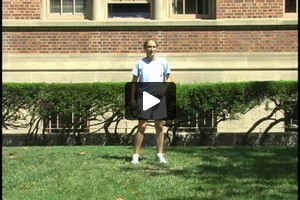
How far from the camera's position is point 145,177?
252 inches

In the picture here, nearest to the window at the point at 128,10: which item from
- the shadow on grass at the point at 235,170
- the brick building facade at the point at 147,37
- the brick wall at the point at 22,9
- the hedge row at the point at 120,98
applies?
the brick building facade at the point at 147,37

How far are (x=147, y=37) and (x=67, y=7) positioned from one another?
87.1 inches

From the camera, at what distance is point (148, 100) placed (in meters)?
7.14

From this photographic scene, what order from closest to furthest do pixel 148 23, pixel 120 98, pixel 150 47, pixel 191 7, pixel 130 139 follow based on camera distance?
pixel 150 47 < pixel 120 98 < pixel 130 139 < pixel 148 23 < pixel 191 7

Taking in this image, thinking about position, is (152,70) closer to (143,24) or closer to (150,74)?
(150,74)

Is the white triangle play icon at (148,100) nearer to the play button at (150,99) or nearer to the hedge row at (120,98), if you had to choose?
the play button at (150,99)

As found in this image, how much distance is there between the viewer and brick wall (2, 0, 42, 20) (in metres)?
12.9

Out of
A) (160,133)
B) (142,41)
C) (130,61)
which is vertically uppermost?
(142,41)

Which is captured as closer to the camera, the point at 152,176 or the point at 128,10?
the point at 152,176

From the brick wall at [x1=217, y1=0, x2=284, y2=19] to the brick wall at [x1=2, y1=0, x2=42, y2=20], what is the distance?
4.40 m

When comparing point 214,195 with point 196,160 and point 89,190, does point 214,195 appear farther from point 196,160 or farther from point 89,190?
point 196,160

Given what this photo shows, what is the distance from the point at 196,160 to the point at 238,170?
0.91m

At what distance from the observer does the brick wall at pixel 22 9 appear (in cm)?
1291

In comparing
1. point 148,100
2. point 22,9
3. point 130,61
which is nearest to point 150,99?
point 148,100
